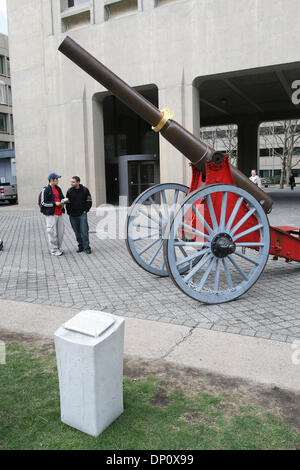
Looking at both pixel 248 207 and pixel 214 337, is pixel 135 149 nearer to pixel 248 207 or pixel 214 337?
pixel 248 207

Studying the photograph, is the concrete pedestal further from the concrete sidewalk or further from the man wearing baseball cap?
the man wearing baseball cap

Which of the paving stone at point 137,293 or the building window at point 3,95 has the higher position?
the building window at point 3,95

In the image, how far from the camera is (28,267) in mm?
7695

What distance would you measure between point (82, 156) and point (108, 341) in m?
18.0

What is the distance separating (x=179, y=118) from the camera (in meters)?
17.4

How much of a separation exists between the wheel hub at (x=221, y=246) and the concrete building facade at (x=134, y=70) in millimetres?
12483

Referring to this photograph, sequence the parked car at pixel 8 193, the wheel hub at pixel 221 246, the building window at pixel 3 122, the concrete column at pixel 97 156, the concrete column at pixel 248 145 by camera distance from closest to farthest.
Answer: the wheel hub at pixel 221 246, the concrete column at pixel 97 156, the parked car at pixel 8 193, the concrete column at pixel 248 145, the building window at pixel 3 122

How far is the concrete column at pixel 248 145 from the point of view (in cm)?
3012

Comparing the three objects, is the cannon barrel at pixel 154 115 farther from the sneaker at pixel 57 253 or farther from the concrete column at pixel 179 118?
the concrete column at pixel 179 118

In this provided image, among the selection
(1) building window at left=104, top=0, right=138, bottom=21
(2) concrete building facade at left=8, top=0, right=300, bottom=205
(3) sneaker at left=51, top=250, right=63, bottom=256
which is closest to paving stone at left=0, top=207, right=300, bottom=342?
(3) sneaker at left=51, top=250, right=63, bottom=256

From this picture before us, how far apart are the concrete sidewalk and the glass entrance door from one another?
17.8 m

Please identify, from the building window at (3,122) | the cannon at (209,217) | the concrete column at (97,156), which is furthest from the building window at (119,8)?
the building window at (3,122)

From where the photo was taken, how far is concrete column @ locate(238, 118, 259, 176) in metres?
30.1

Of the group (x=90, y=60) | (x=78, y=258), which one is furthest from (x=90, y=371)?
(x=78, y=258)
